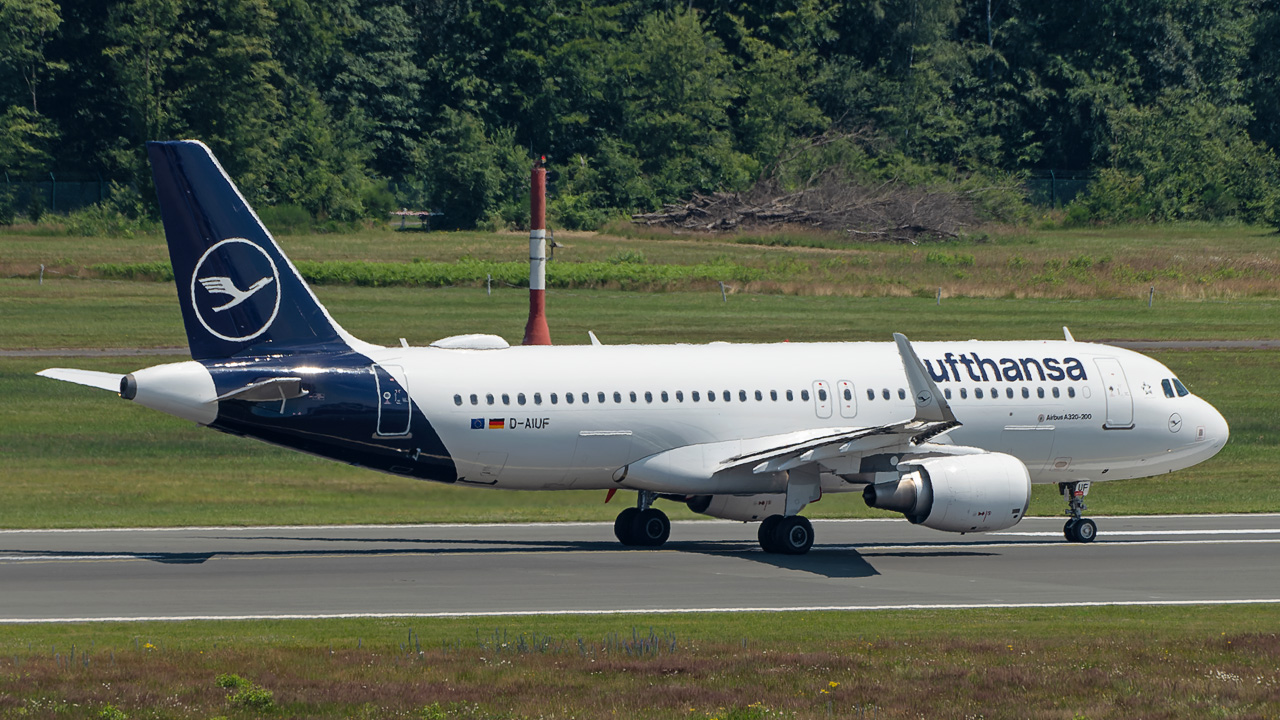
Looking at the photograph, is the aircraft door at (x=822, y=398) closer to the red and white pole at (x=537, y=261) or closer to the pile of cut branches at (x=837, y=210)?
the red and white pole at (x=537, y=261)

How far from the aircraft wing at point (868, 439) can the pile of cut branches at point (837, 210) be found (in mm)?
91712

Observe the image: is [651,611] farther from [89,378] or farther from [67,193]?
[67,193]

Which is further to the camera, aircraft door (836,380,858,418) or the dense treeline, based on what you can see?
the dense treeline

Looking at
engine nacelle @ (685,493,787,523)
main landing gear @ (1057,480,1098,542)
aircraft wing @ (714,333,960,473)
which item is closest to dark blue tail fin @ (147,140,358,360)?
engine nacelle @ (685,493,787,523)

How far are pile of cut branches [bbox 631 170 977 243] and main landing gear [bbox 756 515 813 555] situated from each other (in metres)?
91.7

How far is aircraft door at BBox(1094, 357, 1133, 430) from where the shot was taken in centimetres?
3612

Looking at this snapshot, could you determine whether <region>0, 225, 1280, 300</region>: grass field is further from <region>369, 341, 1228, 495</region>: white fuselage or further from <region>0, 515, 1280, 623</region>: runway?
<region>0, 515, 1280, 623</region>: runway

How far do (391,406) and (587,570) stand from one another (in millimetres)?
4952

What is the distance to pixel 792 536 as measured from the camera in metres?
33.2

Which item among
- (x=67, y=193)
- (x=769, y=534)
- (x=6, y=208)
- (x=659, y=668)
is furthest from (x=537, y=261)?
(x=67, y=193)

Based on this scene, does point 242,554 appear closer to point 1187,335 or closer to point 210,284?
point 210,284

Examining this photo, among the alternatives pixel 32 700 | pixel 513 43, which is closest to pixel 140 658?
pixel 32 700

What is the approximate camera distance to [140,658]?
21828mm

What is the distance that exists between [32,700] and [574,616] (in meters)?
9.74
